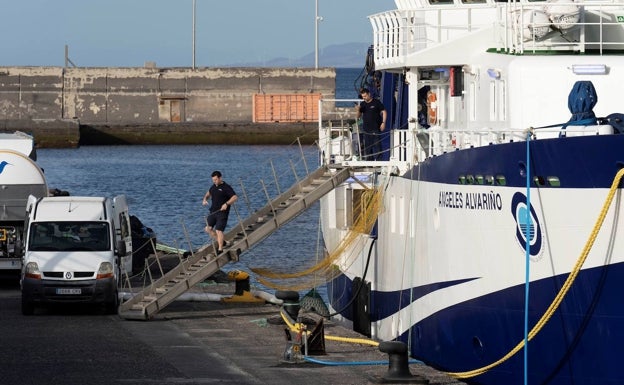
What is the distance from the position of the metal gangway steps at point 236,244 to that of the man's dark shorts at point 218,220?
0.37 metres

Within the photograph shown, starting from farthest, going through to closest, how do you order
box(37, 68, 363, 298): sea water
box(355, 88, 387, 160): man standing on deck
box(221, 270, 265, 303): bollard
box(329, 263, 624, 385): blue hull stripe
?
box(37, 68, 363, 298): sea water < box(221, 270, 265, 303): bollard < box(355, 88, 387, 160): man standing on deck < box(329, 263, 624, 385): blue hull stripe

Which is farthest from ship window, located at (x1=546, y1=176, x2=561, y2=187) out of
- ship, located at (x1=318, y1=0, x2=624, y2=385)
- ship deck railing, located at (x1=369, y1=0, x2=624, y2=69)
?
ship deck railing, located at (x1=369, y1=0, x2=624, y2=69)

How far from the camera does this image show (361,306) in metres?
27.2

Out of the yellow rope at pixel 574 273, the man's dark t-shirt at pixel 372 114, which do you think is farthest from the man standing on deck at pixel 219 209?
the yellow rope at pixel 574 273

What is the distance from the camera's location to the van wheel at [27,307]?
88.3ft

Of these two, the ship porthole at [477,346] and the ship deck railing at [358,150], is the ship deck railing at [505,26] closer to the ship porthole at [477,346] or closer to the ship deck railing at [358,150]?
the ship deck railing at [358,150]

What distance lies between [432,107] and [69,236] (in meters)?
7.87

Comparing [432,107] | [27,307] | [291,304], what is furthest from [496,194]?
[27,307]

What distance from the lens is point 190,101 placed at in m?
109

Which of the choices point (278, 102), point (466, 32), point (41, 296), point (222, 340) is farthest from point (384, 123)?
point (278, 102)

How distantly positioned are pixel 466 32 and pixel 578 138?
25.1 ft

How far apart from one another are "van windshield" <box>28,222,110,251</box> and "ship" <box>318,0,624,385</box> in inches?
183

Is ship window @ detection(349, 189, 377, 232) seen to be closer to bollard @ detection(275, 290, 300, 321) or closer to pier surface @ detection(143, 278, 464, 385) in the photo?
pier surface @ detection(143, 278, 464, 385)

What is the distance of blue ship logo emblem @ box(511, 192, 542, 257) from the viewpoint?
57.4 feet
